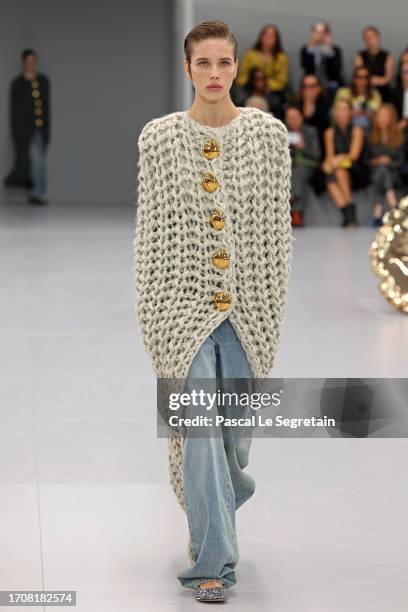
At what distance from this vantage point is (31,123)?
22.7 m

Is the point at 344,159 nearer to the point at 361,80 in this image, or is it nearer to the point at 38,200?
the point at 361,80

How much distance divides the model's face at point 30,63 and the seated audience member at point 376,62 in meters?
6.12

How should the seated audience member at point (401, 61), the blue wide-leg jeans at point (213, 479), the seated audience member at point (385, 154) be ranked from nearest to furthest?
1. the blue wide-leg jeans at point (213, 479)
2. the seated audience member at point (385, 154)
3. the seated audience member at point (401, 61)

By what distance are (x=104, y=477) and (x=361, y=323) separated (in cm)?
435

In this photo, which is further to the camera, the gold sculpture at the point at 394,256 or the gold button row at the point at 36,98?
the gold button row at the point at 36,98

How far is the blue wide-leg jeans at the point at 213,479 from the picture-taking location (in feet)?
13.3

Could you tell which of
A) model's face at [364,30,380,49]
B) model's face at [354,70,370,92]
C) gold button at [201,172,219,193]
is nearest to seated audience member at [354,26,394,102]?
model's face at [364,30,380,49]

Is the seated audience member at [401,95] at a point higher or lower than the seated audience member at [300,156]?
higher

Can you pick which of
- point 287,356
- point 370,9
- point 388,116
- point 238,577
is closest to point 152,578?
point 238,577

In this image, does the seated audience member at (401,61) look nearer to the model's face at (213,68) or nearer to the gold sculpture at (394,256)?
the gold sculpture at (394,256)

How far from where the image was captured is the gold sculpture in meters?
9.73

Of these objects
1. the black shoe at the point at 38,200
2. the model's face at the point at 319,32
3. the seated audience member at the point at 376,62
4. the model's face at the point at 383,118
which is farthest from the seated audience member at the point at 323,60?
the black shoe at the point at 38,200

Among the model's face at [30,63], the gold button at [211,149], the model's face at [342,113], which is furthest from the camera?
the model's face at [30,63]

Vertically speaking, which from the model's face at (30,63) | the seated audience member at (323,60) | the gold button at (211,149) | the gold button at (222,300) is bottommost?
the model's face at (30,63)
